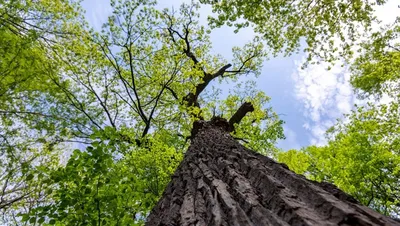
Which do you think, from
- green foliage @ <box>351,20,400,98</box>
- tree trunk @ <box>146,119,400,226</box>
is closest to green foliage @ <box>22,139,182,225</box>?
tree trunk @ <box>146,119,400,226</box>

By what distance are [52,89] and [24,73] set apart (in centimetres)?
288

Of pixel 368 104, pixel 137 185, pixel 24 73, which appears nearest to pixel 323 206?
pixel 137 185

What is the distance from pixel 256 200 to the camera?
215 cm

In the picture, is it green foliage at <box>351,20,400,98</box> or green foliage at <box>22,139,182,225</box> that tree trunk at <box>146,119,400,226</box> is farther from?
green foliage at <box>351,20,400,98</box>

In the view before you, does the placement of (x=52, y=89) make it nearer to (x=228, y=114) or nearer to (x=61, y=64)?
(x=61, y=64)

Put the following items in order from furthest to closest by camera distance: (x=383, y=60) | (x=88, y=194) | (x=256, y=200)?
1. (x=383, y=60)
2. (x=88, y=194)
3. (x=256, y=200)

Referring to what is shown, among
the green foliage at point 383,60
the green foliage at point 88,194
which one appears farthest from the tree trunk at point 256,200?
the green foliage at point 383,60

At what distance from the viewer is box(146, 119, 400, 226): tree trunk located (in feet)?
5.20

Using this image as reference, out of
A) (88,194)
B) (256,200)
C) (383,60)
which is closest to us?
(256,200)

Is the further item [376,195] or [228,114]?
[228,114]

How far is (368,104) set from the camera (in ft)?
54.5

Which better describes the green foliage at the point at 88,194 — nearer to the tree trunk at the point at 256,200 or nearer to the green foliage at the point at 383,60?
the tree trunk at the point at 256,200

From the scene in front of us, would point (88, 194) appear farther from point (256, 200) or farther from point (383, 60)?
point (383, 60)

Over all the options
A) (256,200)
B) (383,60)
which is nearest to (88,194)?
(256,200)
